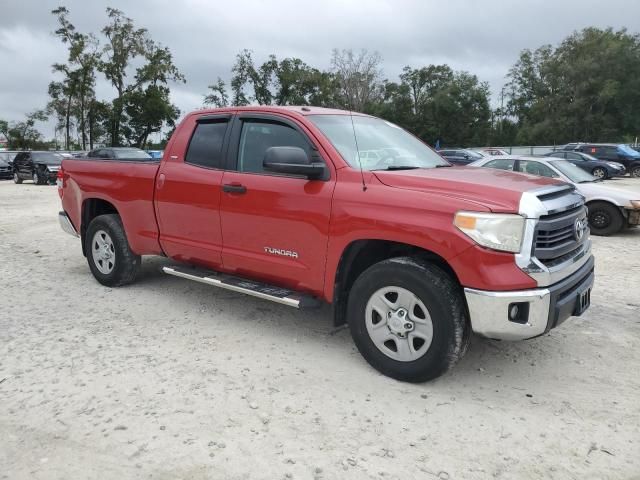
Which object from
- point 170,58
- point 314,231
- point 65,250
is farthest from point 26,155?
point 314,231

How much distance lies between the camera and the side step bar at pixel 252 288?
4105 millimetres

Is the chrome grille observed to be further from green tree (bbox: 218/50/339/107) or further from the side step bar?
green tree (bbox: 218/50/339/107)

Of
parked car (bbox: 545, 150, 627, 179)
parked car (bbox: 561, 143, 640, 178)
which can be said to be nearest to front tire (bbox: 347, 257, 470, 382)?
parked car (bbox: 545, 150, 627, 179)

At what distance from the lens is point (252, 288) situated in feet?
14.5

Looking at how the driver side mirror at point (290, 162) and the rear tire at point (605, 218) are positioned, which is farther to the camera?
the rear tire at point (605, 218)

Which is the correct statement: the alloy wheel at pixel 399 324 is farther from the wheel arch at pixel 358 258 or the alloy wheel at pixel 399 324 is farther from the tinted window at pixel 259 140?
the tinted window at pixel 259 140

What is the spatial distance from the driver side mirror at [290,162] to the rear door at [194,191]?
3.04ft

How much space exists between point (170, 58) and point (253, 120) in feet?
145

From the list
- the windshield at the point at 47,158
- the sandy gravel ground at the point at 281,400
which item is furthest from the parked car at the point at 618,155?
the windshield at the point at 47,158

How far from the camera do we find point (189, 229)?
496 centimetres

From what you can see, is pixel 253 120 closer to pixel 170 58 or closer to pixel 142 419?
pixel 142 419

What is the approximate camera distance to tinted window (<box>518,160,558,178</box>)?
396 inches

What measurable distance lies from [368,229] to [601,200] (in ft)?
24.6

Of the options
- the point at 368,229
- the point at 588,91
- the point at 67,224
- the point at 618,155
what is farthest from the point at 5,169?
the point at 588,91
